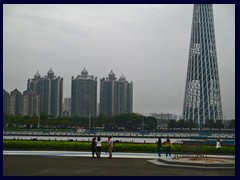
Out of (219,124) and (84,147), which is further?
(219,124)

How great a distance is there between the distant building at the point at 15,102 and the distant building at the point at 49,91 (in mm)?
A: 6753

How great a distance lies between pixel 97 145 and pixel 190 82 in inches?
4353

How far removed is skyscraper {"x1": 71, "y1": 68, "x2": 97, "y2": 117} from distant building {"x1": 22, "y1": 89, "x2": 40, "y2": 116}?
1304 cm

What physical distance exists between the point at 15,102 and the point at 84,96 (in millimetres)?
25174

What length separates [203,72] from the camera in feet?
419

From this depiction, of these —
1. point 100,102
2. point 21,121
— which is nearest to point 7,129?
point 21,121

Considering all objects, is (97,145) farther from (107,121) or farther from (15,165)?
(107,121)

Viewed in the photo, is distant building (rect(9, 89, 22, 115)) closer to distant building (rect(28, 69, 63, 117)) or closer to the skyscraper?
distant building (rect(28, 69, 63, 117))

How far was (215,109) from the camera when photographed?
130m

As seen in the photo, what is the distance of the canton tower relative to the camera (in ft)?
418

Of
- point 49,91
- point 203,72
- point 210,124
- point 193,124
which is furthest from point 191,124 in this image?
point 49,91

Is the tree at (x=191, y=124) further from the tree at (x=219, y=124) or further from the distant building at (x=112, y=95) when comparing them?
the distant building at (x=112, y=95)

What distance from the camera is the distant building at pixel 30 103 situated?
132625 millimetres

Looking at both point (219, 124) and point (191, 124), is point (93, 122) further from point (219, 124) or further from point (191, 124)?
point (219, 124)
